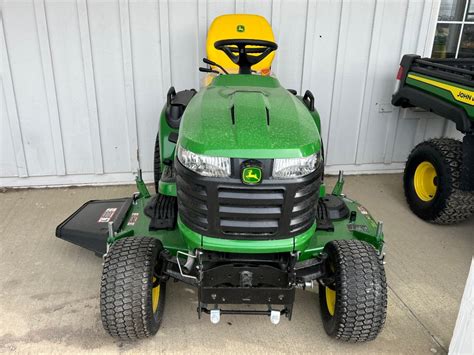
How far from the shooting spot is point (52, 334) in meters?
2.41

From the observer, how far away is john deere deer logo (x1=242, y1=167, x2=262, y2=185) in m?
1.89

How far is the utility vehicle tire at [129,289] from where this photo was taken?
2102 millimetres

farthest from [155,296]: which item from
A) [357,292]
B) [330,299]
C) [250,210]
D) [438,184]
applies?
[438,184]

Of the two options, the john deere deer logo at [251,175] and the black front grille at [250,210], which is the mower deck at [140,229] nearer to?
the black front grille at [250,210]

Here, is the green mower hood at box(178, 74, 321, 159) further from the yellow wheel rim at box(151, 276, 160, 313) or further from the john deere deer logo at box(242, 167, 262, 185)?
the yellow wheel rim at box(151, 276, 160, 313)

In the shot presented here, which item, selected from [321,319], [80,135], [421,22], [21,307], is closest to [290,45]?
[421,22]

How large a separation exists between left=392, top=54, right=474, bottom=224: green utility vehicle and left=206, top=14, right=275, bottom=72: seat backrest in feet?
4.34

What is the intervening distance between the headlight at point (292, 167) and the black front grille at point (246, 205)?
2 cm

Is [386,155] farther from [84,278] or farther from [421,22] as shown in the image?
[84,278]

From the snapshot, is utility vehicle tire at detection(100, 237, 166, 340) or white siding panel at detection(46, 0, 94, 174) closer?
utility vehicle tire at detection(100, 237, 166, 340)

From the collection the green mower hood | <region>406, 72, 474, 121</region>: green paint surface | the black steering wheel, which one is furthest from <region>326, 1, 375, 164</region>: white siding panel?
the green mower hood

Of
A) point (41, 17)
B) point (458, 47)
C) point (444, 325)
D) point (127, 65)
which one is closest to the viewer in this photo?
point (444, 325)

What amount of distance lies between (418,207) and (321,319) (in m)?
1.78

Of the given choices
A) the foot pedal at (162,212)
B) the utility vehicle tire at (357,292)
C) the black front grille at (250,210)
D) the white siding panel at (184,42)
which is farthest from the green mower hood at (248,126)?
the white siding panel at (184,42)
